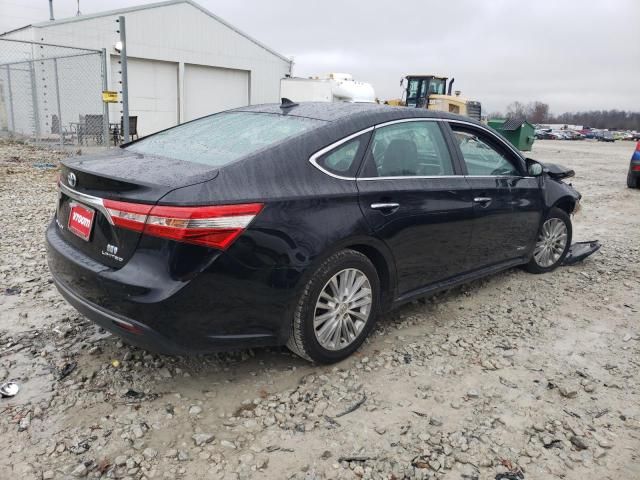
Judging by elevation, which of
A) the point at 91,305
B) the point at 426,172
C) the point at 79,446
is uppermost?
the point at 426,172

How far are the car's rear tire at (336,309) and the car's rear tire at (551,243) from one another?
2.36 m

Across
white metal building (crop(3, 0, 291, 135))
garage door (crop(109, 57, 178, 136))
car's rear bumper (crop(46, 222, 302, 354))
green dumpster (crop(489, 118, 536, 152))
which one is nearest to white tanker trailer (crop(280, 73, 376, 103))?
white metal building (crop(3, 0, 291, 135))

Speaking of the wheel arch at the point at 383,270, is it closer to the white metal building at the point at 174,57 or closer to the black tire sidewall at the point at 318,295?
the black tire sidewall at the point at 318,295

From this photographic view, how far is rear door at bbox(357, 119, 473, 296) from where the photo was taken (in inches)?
124

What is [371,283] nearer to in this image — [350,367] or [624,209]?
[350,367]

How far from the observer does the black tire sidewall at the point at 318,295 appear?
2820 mm

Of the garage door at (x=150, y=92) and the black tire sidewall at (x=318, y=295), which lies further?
the garage door at (x=150, y=92)

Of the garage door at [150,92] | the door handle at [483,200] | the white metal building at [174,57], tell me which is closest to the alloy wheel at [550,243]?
the door handle at [483,200]

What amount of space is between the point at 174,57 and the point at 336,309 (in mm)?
19785

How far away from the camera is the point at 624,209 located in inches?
356

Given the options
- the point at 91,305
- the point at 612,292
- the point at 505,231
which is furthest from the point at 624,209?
the point at 91,305

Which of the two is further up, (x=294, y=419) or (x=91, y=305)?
(x=91, y=305)

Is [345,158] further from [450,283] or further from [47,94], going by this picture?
[47,94]

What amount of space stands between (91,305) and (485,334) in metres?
2.59
